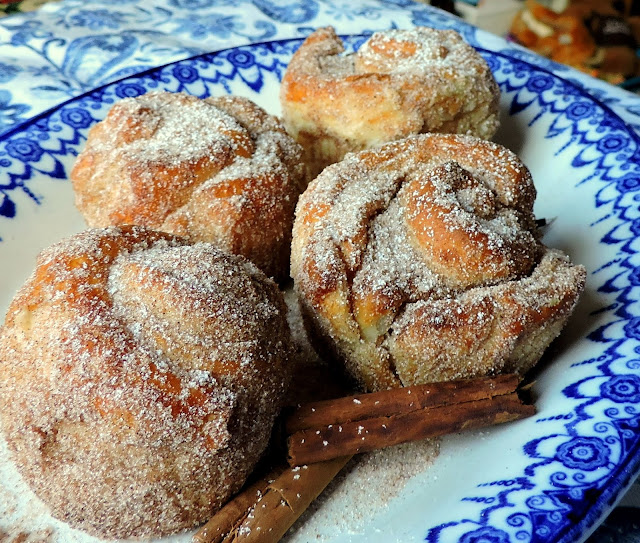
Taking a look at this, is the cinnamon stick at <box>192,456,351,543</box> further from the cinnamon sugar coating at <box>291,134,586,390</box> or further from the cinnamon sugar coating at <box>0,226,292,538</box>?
the cinnamon sugar coating at <box>291,134,586,390</box>

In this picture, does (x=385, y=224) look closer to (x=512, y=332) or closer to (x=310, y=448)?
(x=512, y=332)

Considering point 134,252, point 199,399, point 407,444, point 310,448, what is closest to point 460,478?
point 407,444

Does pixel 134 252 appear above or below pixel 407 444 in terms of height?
above

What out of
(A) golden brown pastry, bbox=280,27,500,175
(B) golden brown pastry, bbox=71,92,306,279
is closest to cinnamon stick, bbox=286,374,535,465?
(B) golden brown pastry, bbox=71,92,306,279

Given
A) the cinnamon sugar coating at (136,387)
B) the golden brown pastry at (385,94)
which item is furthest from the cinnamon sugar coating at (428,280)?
the golden brown pastry at (385,94)

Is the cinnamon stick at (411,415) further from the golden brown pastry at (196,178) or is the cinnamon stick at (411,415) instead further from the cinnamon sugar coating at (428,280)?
the golden brown pastry at (196,178)

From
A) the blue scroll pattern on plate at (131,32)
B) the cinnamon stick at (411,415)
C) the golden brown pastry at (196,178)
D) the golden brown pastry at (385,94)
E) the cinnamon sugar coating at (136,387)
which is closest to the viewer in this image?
the cinnamon sugar coating at (136,387)
